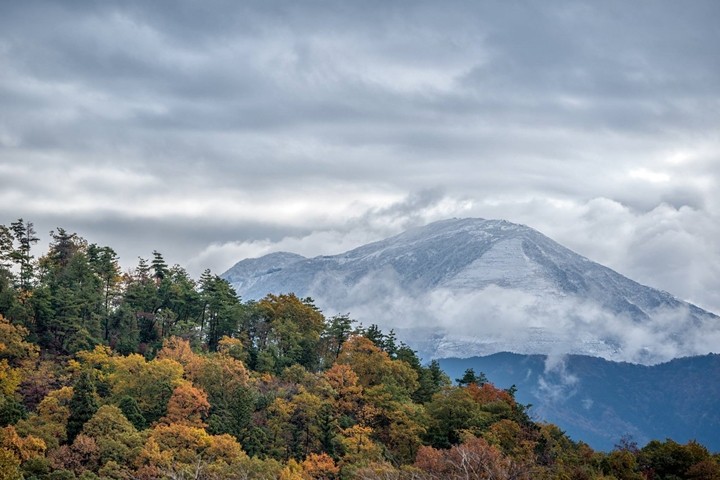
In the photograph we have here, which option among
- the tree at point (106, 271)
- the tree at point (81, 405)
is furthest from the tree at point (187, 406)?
the tree at point (106, 271)

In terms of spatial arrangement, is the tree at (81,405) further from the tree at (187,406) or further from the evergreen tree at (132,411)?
the tree at (187,406)

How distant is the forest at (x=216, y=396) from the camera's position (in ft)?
213

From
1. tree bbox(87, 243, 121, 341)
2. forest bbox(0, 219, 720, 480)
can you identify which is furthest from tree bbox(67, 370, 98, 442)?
tree bbox(87, 243, 121, 341)

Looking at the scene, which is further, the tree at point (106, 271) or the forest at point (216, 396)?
the tree at point (106, 271)

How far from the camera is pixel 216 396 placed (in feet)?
266

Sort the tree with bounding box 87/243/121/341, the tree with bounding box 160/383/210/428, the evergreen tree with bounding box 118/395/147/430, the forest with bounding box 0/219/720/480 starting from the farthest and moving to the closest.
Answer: the tree with bounding box 87/243/121/341, the tree with bounding box 160/383/210/428, the evergreen tree with bounding box 118/395/147/430, the forest with bounding box 0/219/720/480

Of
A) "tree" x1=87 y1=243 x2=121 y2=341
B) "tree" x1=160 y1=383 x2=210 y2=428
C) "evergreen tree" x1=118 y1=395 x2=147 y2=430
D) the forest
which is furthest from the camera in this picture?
"tree" x1=87 y1=243 x2=121 y2=341

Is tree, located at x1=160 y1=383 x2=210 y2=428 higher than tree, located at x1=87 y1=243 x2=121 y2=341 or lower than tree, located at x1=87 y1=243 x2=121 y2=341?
lower

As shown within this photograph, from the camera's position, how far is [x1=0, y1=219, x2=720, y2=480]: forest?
64.9 metres

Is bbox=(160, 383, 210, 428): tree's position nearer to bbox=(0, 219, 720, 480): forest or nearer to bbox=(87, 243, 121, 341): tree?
bbox=(0, 219, 720, 480): forest

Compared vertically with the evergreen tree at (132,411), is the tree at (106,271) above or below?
above

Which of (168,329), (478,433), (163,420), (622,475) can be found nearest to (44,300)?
(168,329)

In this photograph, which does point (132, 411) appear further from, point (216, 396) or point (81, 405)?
point (216, 396)

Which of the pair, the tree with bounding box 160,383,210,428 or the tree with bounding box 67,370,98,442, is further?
the tree with bounding box 160,383,210,428
